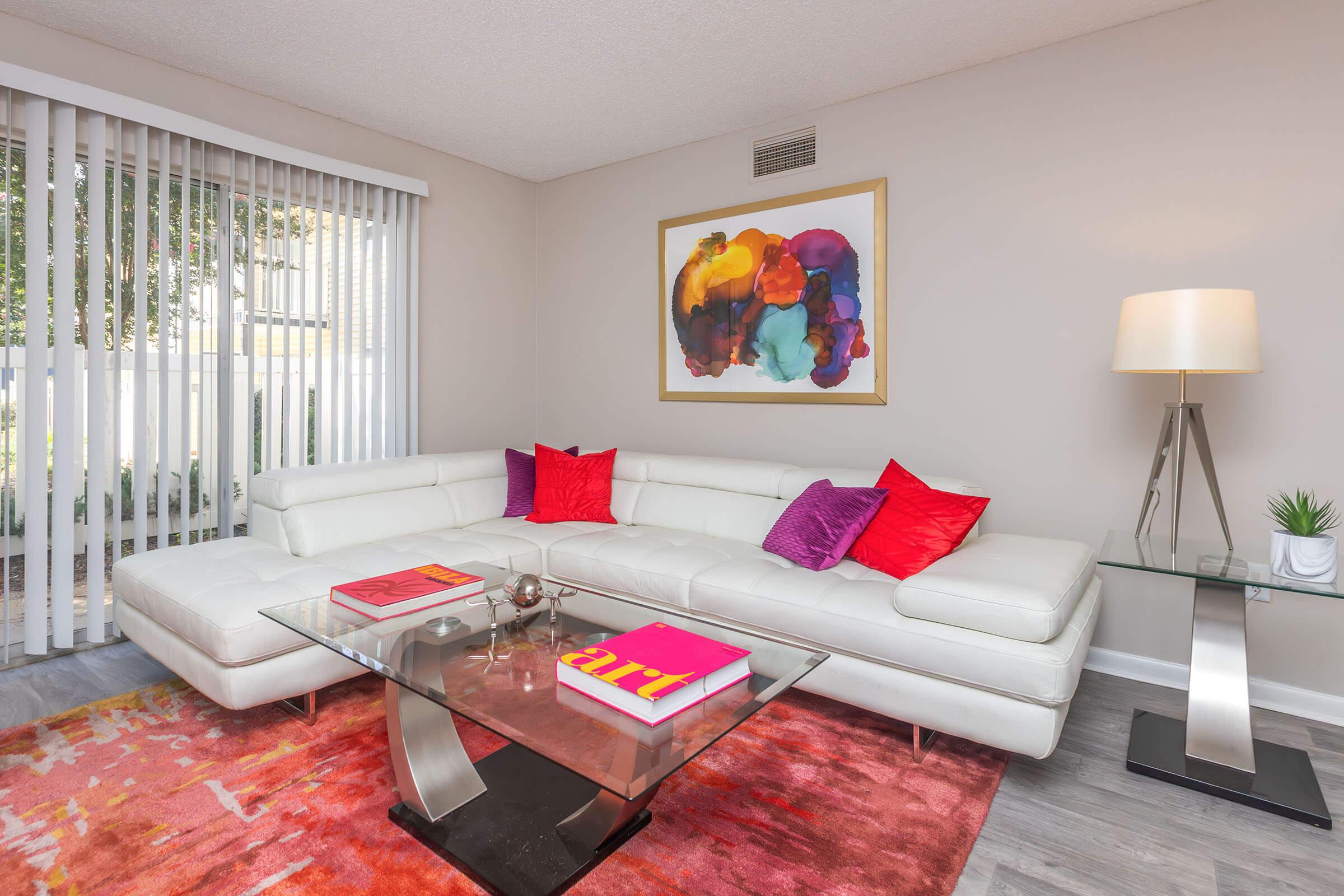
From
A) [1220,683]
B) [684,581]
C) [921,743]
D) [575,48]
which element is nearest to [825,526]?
[684,581]

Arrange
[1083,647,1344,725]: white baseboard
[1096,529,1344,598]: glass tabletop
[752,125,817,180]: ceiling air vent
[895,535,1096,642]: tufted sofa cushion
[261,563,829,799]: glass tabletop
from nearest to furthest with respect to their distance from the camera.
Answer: [261,563,829,799]: glass tabletop
[1096,529,1344,598]: glass tabletop
[895,535,1096,642]: tufted sofa cushion
[1083,647,1344,725]: white baseboard
[752,125,817,180]: ceiling air vent

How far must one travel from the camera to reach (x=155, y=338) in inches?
126

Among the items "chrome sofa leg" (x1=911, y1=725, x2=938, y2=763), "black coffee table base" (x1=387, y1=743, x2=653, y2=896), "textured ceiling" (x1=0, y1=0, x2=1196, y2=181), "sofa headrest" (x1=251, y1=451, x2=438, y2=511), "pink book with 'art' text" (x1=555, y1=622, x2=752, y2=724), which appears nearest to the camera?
"pink book with 'art' text" (x1=555, y1=622, x2=752, y2=724)

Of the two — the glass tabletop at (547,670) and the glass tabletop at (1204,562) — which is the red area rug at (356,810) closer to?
the glass tabletop at (547,670)

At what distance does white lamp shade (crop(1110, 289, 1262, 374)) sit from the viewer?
2184 millimetres

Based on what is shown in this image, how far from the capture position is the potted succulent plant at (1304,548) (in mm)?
1896

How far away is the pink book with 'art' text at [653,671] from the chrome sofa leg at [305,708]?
1212 millimetres

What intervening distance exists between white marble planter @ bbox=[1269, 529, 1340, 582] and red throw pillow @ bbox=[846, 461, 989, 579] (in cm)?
82

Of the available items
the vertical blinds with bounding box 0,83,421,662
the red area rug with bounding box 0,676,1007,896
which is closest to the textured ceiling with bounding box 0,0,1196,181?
the vertical blinds with bounding box 0,83,421,662

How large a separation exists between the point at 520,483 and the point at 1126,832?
9.80ft

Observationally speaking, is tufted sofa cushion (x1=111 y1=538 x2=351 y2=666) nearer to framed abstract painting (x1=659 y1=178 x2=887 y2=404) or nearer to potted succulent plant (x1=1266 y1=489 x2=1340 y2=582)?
framed abstract painting (x1=659 y1=178 x2=887 y2=404)

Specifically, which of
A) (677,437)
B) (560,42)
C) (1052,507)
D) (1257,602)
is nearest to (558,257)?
(677,437)

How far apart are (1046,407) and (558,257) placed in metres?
3.24

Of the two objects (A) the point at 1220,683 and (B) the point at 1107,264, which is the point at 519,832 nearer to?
(A) the point at 1220,683
